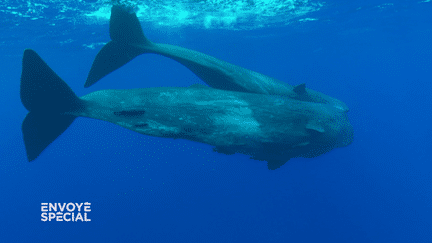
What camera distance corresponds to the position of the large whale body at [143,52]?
5.41 m

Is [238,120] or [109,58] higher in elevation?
[109,58]

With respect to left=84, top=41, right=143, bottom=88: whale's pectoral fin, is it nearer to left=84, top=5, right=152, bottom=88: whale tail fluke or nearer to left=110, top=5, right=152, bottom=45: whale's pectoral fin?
left=84, top=5, right=152, bottom=88: whale tail fluke

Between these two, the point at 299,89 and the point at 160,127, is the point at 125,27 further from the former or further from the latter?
the point at 299,89

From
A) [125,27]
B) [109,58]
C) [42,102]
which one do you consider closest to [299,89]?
[125,27]

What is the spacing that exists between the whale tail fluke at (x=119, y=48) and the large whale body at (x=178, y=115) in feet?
5.31

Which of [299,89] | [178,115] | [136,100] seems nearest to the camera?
[178,115]

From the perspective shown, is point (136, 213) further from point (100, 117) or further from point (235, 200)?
point (100, 117)

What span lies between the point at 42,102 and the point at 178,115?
1.95 metres

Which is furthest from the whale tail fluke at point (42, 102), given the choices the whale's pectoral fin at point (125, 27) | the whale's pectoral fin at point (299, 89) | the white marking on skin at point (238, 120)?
the whale's pectoral fin at point (299, 89)

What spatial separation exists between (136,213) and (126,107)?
17.6 metres

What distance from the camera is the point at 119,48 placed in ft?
18.7

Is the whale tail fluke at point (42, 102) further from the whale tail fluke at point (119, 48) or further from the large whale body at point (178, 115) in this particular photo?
the whale tail fluke at point (119, 48)

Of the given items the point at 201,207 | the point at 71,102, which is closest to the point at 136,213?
the point at 201,207

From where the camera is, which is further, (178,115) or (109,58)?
(109,58)
